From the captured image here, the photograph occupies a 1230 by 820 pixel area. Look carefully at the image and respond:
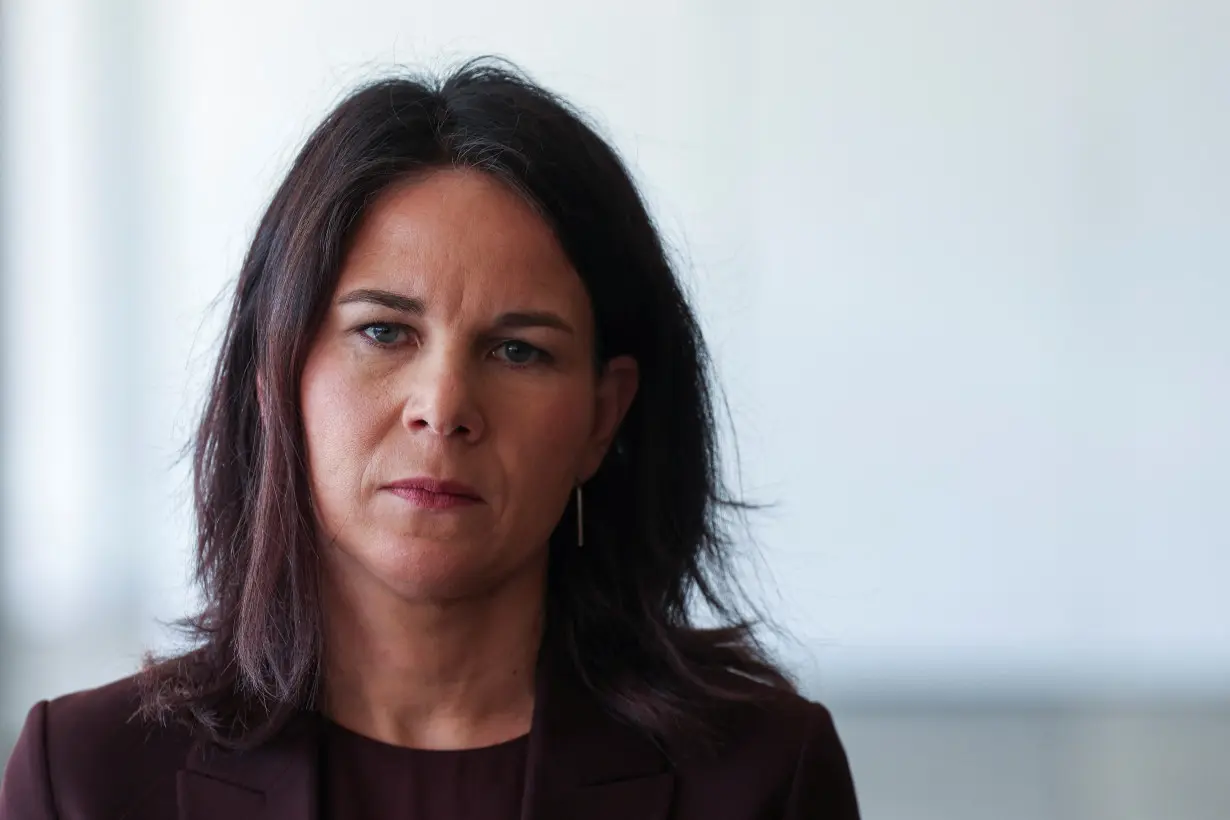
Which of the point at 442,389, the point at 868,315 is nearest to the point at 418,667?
the point at 442,389

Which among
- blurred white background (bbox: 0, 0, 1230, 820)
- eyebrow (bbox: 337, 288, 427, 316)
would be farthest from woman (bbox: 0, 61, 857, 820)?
blurred white background (bbox: 0, 0, 1230, 820)

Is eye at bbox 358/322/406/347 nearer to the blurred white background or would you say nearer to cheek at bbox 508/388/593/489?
cheek at bbox 508/388/593/489

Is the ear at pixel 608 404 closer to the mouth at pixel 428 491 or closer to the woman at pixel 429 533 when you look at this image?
the woman at pixel 429 533

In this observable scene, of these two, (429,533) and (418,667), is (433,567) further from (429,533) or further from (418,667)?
(418,667)

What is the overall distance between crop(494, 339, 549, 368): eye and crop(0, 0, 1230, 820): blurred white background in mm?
760

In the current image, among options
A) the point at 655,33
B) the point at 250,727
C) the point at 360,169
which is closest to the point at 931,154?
the point at 655,33

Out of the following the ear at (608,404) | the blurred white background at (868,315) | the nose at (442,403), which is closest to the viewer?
the nose at (442,403)

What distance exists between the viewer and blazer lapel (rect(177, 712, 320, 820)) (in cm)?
138

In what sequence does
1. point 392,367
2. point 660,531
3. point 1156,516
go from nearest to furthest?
point 392,367 → point 660,531 → point 1156,516

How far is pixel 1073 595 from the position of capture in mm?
2139

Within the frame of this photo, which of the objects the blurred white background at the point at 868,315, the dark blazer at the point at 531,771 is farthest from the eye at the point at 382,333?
the blurred white background at the point at 868,315

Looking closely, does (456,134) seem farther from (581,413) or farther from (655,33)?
(655,33)

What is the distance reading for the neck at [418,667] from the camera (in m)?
1.46

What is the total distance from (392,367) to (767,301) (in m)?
0.93
